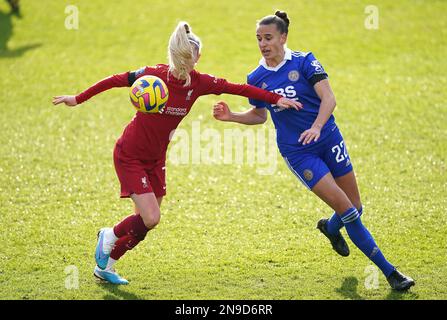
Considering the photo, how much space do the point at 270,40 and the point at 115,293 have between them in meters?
3.00

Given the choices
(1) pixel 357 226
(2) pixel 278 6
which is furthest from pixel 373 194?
(2) pixel 278 6

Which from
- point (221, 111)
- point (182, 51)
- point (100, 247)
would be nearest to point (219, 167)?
point (221, 111)

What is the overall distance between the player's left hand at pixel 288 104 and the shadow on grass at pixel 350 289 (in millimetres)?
1890

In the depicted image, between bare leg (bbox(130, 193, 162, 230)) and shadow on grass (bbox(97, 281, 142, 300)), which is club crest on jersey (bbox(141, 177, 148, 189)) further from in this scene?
shadow on grass (bbox(97, 281, 142, 300))

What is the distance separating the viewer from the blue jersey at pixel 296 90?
7.72m

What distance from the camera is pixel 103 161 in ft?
39.8

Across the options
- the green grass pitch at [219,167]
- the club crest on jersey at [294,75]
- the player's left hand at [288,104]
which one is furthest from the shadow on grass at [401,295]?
the club crest on jersey at [294,75]

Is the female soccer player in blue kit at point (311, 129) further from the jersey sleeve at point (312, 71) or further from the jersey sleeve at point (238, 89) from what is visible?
the jersey sleeve at point (238, 89)

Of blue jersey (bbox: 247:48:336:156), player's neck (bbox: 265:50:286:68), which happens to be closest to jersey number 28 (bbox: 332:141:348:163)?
blue jersey (bbox: 247:48:336:156)

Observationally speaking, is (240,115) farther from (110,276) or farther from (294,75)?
(110,276)

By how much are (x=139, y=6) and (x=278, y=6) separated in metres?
3.83

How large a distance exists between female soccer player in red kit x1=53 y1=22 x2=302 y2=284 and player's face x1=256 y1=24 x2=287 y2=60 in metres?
0.41

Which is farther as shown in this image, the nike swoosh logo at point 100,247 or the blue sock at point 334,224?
the blue sock at point 334,224

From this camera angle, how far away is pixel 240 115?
321 inches
